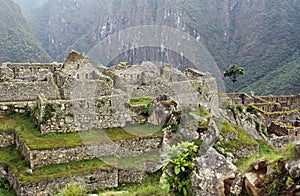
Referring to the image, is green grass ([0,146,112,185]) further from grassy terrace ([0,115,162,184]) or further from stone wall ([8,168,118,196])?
stone wall ([8,168,118,196])

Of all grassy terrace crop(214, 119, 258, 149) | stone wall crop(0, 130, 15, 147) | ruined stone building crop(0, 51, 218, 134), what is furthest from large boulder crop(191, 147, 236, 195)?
stone wall crop(0, 130, 15, 147)

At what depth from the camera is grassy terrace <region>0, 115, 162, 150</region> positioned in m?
16.0

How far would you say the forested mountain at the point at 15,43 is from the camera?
338ft

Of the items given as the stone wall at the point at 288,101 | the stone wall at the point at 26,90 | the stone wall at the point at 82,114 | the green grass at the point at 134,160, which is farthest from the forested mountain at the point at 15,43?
the green grass at the point at 134,160

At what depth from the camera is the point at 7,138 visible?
17.1 meters

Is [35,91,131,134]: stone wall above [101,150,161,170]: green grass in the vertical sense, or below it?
above

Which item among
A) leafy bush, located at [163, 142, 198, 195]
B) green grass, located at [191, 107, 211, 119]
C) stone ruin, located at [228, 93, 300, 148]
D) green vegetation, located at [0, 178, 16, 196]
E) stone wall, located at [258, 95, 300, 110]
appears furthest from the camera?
stone wall, located at [258, 95, 300, 110]

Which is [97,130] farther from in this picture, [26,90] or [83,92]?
[26,90]

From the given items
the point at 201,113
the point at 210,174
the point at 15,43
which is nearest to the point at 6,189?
the point at 201,113

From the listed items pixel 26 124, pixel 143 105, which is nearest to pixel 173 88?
pixel 143 105

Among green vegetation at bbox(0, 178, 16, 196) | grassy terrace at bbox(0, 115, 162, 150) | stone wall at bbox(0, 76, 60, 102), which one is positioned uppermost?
stone wall at bbox(0, 76, 60, 102)

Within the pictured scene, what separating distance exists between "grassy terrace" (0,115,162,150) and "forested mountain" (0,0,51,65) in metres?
82.0

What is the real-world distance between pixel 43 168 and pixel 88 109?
3.55 m

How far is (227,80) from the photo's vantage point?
11825 cm
